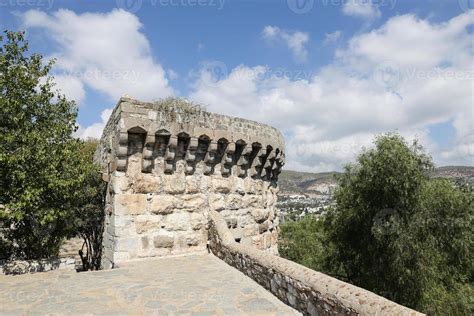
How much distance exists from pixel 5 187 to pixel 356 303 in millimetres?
7025

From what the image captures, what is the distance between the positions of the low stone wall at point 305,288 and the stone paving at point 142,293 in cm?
18

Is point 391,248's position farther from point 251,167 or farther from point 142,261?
point 142,261

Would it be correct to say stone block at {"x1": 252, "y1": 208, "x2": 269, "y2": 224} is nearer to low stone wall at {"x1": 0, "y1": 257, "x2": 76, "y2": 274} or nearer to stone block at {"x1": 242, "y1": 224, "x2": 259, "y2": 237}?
stone block at {"x1": 242, "y1": 224, "x2": 259, "y2": 237}

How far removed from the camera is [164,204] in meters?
8.19

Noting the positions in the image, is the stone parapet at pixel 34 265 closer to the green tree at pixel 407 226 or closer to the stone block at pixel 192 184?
the stone block at pixel 192 184

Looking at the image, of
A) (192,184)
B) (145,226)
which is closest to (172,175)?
(192,184)

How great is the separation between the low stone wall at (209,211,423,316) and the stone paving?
0.58 ft

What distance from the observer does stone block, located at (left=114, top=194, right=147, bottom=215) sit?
25.2 ft

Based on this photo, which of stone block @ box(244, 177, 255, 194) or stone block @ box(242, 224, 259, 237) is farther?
stone block @ box(244, 177, 255, 194)

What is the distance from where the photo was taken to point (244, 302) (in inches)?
202

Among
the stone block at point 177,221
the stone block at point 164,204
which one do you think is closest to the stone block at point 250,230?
the stone block at point 177,221

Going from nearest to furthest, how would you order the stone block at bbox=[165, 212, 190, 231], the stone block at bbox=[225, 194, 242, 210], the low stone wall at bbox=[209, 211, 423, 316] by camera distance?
the low stone wall at bbox=[209, 211, 423, 316]
the stone block at bbox=[165, 212, 190, 231]
the stone block at bbox=[225, 194, 242, 210]

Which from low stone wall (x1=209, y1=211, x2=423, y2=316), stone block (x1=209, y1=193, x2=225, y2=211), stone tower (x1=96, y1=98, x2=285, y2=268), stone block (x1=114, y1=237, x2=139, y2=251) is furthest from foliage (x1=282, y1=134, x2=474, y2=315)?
Answer: stone block (x1=114, y1=237, x2=139, y2=251)

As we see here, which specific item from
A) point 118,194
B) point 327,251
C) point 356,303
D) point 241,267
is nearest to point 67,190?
point 118,194
